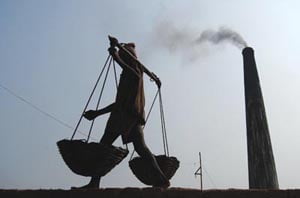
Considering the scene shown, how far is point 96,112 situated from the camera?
4.98 m

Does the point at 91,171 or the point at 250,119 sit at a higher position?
the point at 250,119

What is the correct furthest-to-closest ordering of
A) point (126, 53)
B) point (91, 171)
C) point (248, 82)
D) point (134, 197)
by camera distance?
1. point (248, 82)
2. point (126, 53)
3. point (91, 171)
4. point (134, 197)

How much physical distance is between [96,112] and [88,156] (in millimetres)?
845

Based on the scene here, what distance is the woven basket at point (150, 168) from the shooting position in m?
4.74

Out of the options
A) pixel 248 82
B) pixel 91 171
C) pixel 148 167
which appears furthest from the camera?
pixel 248 82

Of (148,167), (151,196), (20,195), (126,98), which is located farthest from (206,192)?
(20,195)

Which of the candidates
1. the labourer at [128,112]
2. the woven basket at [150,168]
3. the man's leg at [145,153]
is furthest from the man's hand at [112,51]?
the woven basket at [150,168]

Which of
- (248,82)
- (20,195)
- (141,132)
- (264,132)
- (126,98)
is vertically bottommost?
(20,195)

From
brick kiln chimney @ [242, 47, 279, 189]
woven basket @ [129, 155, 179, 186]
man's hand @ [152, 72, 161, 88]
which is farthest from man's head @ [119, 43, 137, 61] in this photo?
brick kiln chimney @ [242, 47, 279, 189]

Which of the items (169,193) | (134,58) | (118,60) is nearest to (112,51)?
(118,60)

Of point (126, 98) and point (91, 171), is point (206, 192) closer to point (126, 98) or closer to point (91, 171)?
point (91, 171)

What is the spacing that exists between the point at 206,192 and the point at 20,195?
1921mm

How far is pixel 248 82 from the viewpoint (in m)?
25.2

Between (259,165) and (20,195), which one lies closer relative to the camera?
(20,195)
